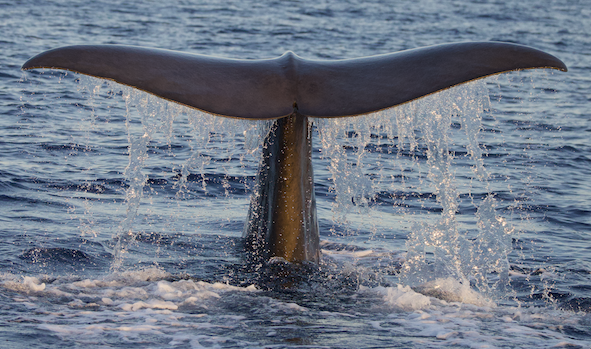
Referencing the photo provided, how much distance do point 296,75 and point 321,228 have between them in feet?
11.0

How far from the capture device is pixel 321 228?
815 cm

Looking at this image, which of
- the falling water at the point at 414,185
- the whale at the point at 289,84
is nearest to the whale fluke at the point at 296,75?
the whale at the point at 289,84

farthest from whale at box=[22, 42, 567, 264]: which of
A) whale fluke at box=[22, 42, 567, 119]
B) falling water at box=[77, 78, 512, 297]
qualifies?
falling water at box=[77, 78, 512, 297]

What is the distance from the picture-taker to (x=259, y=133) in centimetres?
560

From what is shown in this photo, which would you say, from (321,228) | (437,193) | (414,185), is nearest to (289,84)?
(437,193)

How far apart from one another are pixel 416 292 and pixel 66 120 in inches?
335

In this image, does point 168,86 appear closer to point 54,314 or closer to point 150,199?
point 54,314

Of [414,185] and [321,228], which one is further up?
[414,185]

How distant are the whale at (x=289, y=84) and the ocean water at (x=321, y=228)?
315 millimetres

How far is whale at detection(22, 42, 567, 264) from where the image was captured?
4566 mm

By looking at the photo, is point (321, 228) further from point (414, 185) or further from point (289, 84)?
point (289, 84)

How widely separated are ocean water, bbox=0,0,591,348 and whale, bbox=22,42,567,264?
12.4 inches

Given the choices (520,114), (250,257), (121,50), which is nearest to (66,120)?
(250,257)

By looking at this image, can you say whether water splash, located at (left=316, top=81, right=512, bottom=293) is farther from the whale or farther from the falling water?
the whale
